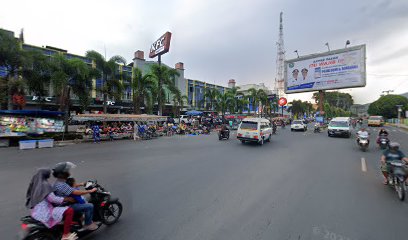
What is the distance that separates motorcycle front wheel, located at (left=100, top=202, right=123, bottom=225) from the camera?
11.8 feet

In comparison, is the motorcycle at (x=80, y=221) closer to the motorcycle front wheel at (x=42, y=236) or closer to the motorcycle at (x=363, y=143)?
the motorcycle front wheel at (x=42, y=236)

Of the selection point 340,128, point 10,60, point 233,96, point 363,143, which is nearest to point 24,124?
point 10,60

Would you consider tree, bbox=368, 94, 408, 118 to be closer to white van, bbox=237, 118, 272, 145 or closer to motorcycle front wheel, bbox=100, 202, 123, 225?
white van, bbox=237, 118, 272, 145

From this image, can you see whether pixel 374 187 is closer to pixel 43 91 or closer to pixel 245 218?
pixel 245 218

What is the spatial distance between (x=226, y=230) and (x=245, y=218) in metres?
0.60

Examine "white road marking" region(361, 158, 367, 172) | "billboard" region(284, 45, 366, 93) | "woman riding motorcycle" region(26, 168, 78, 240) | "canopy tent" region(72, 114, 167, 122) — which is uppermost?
"billboard" region(284, 45, 366, 93)

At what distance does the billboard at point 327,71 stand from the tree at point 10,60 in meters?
32.3

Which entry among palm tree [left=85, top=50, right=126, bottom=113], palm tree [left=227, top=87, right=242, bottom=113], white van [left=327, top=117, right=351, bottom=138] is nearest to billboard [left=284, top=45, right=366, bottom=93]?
white van [left=327, top=117, right=351, bottom=138]

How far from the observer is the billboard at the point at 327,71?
25.7 metres

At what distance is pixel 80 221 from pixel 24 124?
14.8m

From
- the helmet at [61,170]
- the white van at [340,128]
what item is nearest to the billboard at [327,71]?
the white van at [340,128]

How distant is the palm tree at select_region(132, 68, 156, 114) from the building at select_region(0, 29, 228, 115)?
0.75 m

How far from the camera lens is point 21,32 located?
687 inches

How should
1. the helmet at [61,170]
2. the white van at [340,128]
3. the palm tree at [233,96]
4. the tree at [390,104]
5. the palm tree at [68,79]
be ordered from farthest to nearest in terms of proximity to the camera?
the tree at [390,104]
the palm tree at [233,96]
the white van at [340,128]
the palm tree at [68,79]
the helmet at [61,170]
